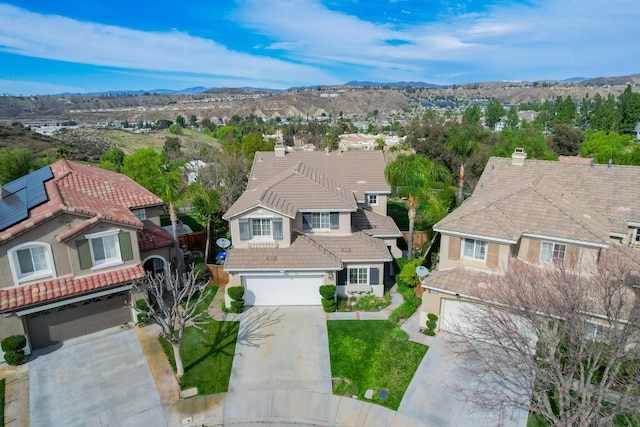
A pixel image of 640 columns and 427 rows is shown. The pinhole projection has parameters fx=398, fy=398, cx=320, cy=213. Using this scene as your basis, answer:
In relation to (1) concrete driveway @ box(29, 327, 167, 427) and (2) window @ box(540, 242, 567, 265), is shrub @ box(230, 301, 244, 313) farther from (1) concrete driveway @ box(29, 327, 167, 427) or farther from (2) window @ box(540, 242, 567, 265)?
(2) window @ box(540, 242, 567, 265)

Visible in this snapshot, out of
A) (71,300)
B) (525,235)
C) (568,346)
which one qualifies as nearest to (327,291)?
(525,235)

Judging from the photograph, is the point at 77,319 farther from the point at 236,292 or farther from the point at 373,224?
the point at 373,224

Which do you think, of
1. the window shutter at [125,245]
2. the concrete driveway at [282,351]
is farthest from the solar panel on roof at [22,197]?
the concrete driveway at [282,351]

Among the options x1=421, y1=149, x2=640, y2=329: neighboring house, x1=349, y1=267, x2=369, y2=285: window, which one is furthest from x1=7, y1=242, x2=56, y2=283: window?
x1=421, y1=149, x2=640, y2=329: neighboring house

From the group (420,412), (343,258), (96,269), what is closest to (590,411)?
(420,412)

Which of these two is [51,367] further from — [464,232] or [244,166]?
[244,166]

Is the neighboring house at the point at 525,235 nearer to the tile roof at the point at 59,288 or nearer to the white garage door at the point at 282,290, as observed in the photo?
the white garage door at the point at 282,290
